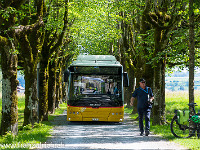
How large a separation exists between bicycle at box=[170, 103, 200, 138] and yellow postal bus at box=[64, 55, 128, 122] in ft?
22.8

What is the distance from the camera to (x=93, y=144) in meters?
12.4

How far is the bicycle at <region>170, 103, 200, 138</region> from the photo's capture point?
13.5 metres

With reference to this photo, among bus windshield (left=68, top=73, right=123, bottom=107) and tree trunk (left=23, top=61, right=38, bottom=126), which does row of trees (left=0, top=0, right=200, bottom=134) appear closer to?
tree trunk (left=23, top=61, right=38, bottom=126)

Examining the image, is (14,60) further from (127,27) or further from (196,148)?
(127,27)

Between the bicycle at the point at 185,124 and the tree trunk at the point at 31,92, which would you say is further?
the tree trunk at the point at 31,92

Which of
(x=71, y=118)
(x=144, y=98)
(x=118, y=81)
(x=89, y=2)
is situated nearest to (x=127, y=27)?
(x=89, y=2)

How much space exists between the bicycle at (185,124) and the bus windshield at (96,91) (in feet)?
23.9

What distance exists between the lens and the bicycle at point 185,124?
1354 cm

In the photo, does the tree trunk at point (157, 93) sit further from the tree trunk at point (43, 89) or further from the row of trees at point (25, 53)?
the tree trunk at point (43, 89)

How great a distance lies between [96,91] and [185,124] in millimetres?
7850

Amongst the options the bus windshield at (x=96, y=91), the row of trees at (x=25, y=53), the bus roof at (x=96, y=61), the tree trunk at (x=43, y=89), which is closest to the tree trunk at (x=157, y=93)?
the bus windshield at (x=96, y=91)

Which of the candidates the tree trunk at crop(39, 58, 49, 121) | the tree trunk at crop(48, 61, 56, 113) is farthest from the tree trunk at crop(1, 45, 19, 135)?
the tree trunk at crop(48, 61, 56, 113)

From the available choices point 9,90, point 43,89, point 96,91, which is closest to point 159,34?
point 96,91

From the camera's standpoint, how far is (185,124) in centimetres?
1388
